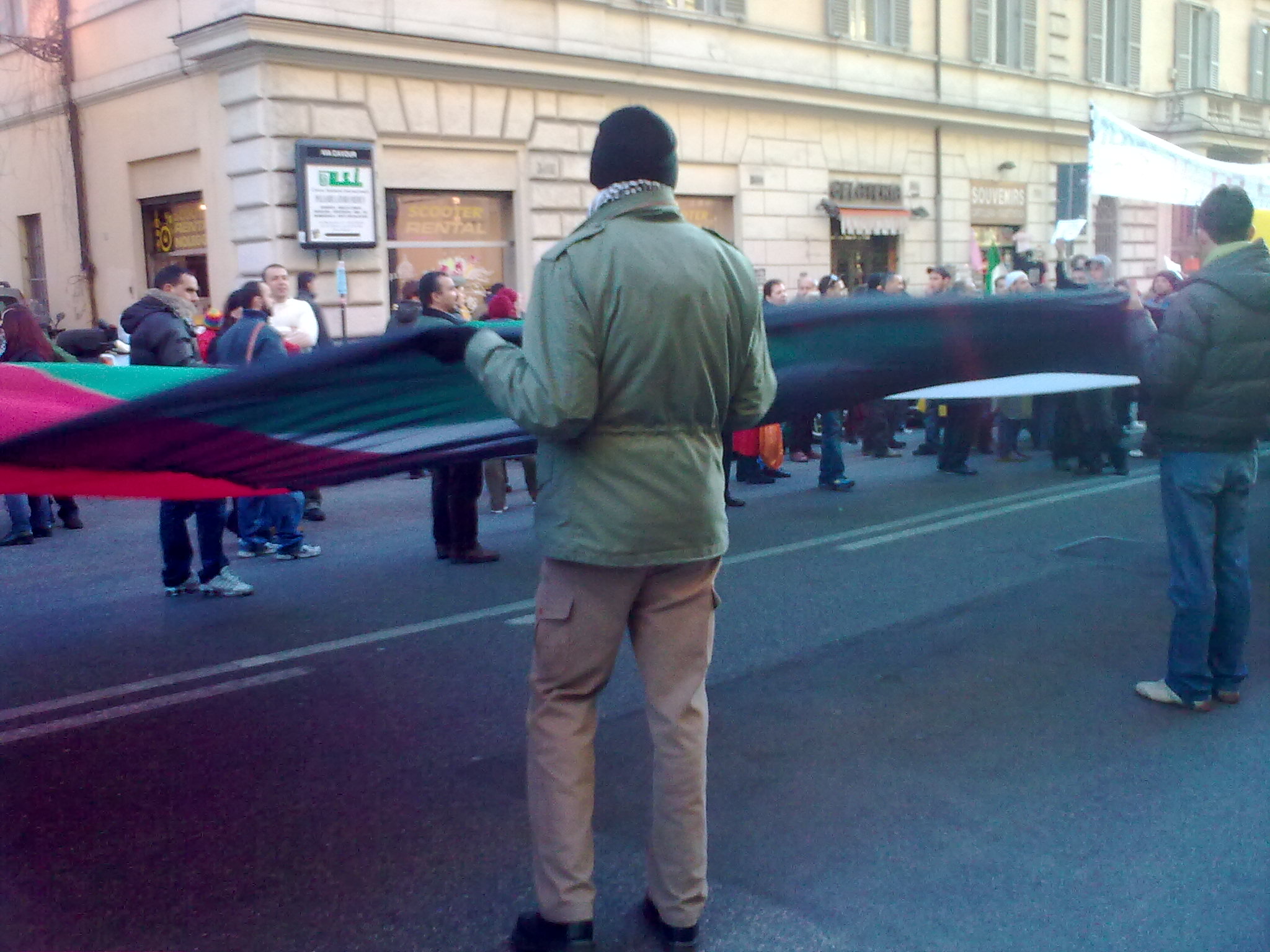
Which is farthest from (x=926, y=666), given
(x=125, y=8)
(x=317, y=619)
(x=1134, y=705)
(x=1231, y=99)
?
(x=1231, y=99)

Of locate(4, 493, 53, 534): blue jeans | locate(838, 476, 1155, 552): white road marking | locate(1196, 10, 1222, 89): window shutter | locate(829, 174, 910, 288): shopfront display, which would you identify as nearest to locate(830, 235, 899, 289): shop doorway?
locate(829, 174, 910, 288): shopfront display

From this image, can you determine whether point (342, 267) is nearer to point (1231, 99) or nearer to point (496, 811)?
point (496, 811)

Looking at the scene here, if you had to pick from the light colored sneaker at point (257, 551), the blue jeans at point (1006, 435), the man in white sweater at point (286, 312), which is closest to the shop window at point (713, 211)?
the blue jeans at point (1006, 435)

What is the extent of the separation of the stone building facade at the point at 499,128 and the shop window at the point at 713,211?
0.12 ft

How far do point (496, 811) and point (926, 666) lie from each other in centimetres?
238

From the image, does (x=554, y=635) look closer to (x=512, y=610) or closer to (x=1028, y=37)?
(x=512, y=610)

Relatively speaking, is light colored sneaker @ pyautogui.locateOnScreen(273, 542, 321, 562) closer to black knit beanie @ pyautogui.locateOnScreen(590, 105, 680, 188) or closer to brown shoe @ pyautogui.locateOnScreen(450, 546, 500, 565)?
brown shoe @ pyautogui.locateOnScreen(450, 546, 500, 565)

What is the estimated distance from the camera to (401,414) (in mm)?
4387

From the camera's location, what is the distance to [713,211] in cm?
1973

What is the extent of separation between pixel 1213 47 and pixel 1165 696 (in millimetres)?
30287

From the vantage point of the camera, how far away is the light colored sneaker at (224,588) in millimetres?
7328

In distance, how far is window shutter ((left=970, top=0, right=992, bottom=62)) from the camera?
23.6 metres

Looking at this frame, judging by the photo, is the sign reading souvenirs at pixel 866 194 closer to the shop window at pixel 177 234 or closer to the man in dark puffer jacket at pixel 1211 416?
the shop window at pixel 177 234

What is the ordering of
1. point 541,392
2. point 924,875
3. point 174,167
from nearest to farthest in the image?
point 541,392 → point 924,875 → point 174,167
